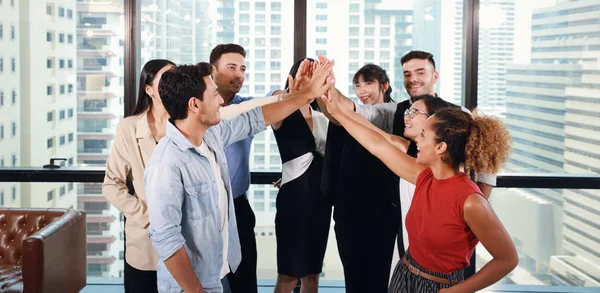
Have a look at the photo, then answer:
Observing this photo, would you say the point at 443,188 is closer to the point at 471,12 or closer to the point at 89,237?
the point at 471,12

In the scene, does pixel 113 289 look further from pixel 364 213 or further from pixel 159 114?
pixel 364 213

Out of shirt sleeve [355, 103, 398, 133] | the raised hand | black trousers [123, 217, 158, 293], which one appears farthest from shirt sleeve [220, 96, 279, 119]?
black trousers [123, 217, 158, 293]

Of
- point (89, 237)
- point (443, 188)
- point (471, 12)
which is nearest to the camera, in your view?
point (443, 188)

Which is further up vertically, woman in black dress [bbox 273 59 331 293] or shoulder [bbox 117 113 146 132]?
shoulder [bbox 117 113 146 132]

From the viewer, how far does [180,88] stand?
2176 millimetres

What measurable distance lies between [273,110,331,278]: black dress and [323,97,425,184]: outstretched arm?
54cm

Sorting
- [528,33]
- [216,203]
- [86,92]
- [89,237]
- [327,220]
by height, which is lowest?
[89,237]

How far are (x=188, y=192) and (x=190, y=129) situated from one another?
0.74ft

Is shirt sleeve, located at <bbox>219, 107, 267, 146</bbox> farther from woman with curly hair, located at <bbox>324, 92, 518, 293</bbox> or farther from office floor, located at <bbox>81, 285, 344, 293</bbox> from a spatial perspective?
office floor, located at <bbox>81, 285, 344, 293</bbox>

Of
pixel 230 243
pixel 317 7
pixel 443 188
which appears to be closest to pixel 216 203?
pixel 230 243

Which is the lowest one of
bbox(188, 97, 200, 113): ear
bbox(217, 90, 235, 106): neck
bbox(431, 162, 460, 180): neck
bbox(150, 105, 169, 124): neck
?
bbox(431, 162, 460, 180): neck

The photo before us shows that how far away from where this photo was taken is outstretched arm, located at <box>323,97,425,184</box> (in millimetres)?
2406

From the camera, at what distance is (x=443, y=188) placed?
2.10 metres

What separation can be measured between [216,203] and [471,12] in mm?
2473
